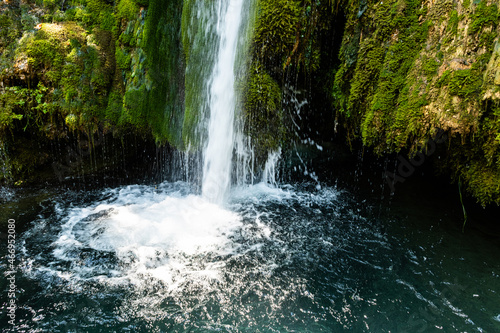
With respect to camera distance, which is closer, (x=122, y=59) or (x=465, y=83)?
(x=465, y=83)

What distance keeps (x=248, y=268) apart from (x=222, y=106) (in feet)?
10.7

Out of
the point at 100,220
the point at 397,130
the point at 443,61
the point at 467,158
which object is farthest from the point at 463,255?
the point at 100,220

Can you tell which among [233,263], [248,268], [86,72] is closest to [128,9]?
[86,72]

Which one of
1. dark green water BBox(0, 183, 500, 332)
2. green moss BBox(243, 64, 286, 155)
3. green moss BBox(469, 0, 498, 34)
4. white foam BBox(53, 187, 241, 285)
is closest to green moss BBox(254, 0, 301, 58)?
green moss BBox(243, 64, 286, 155)

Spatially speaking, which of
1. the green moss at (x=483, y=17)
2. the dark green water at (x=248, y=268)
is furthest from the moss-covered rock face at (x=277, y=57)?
the green moss at (x=483, y=17)

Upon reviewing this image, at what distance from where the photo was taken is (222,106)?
5.80 metres

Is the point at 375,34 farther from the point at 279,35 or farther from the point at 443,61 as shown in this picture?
the point at 279,35

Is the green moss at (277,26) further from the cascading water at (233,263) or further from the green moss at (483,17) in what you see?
the green moss at (483,17)

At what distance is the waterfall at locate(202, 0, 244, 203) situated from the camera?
5402 millimetres

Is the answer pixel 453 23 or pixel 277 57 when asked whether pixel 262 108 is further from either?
pixel 453 23

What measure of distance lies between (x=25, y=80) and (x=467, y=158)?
25.6 feet

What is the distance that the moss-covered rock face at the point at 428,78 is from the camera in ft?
Result: 11.3

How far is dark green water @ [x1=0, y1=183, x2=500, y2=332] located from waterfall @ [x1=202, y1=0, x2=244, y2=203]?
24.9 inches

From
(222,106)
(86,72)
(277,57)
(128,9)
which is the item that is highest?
(128,9)
